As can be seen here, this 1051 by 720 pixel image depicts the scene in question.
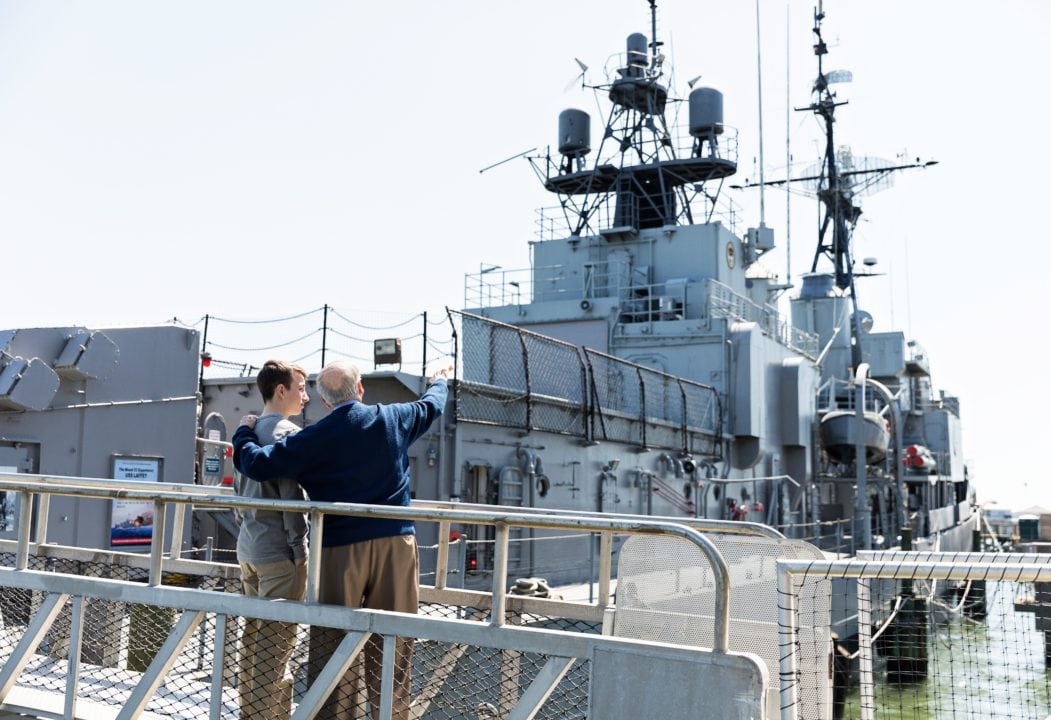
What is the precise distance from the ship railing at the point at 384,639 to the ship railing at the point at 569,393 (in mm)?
Answer: 7249

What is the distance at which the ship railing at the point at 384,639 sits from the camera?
3.72m

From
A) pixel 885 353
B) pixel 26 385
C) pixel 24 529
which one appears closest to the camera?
pixel 24 529

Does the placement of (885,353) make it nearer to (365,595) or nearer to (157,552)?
(365,595)

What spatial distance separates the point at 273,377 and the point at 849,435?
852 inches

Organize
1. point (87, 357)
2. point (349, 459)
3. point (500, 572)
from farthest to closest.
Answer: point (87, 357), point (349, 459), point (500, 572)

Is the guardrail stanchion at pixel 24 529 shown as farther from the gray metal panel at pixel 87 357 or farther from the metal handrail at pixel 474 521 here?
the gray metal panel at pixel 87 357

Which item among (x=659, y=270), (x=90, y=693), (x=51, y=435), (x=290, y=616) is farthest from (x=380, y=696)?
(x=659, y=270)

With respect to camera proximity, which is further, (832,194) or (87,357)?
(832,194)

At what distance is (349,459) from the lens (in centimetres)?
446

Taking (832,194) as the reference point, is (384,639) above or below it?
below

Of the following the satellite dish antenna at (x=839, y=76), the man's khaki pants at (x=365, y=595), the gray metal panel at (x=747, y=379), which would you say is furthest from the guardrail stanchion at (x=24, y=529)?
the satellite dish antenna at (x=839, y=76)

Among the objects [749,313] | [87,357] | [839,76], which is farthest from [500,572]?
[839,76]

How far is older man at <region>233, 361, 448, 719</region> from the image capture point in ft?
14.4

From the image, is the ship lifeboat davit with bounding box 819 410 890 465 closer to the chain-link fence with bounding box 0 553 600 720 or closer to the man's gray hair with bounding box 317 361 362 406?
the chain-link fence with bounding box 0 553 600 720
